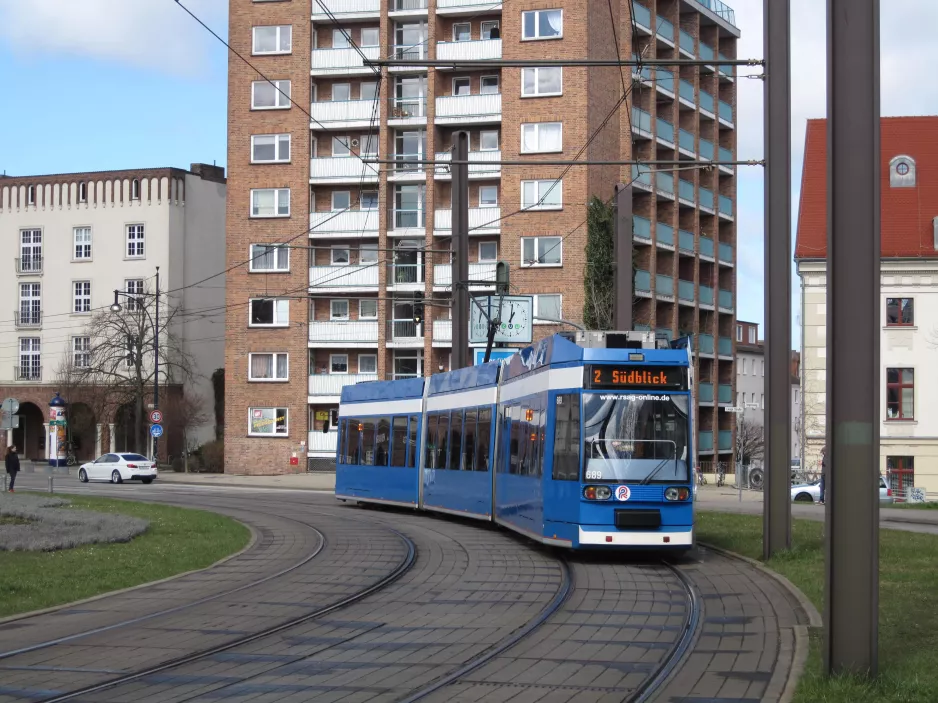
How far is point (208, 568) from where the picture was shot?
56.5 feet

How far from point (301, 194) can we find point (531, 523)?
1672 inches

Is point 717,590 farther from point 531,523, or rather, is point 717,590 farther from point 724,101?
point 724,101

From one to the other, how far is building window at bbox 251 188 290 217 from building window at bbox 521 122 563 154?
37.7 feet

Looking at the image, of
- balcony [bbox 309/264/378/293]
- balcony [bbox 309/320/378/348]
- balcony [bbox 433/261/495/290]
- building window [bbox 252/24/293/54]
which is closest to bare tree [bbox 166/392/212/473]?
balcony [bbox 309/320/378/348]

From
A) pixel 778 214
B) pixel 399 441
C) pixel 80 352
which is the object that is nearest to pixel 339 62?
pixel 80 352

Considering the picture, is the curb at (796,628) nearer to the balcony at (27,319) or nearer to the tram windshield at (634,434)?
the tram windshield at (634,434)

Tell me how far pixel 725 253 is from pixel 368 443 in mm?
44337

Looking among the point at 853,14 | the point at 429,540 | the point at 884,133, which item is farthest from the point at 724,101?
the point at 853,14

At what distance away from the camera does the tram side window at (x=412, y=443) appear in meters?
27.1

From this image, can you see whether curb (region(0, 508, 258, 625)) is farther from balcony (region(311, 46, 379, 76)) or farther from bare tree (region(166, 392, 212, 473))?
bare tree (region(166, 392, 212, 473))

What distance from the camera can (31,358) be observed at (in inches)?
3073

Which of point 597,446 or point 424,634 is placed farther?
point 597,446

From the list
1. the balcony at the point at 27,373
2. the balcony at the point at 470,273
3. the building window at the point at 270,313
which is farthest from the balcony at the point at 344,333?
the balcony at the point at 27,373

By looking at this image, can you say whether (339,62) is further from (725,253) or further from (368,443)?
(368,443)
